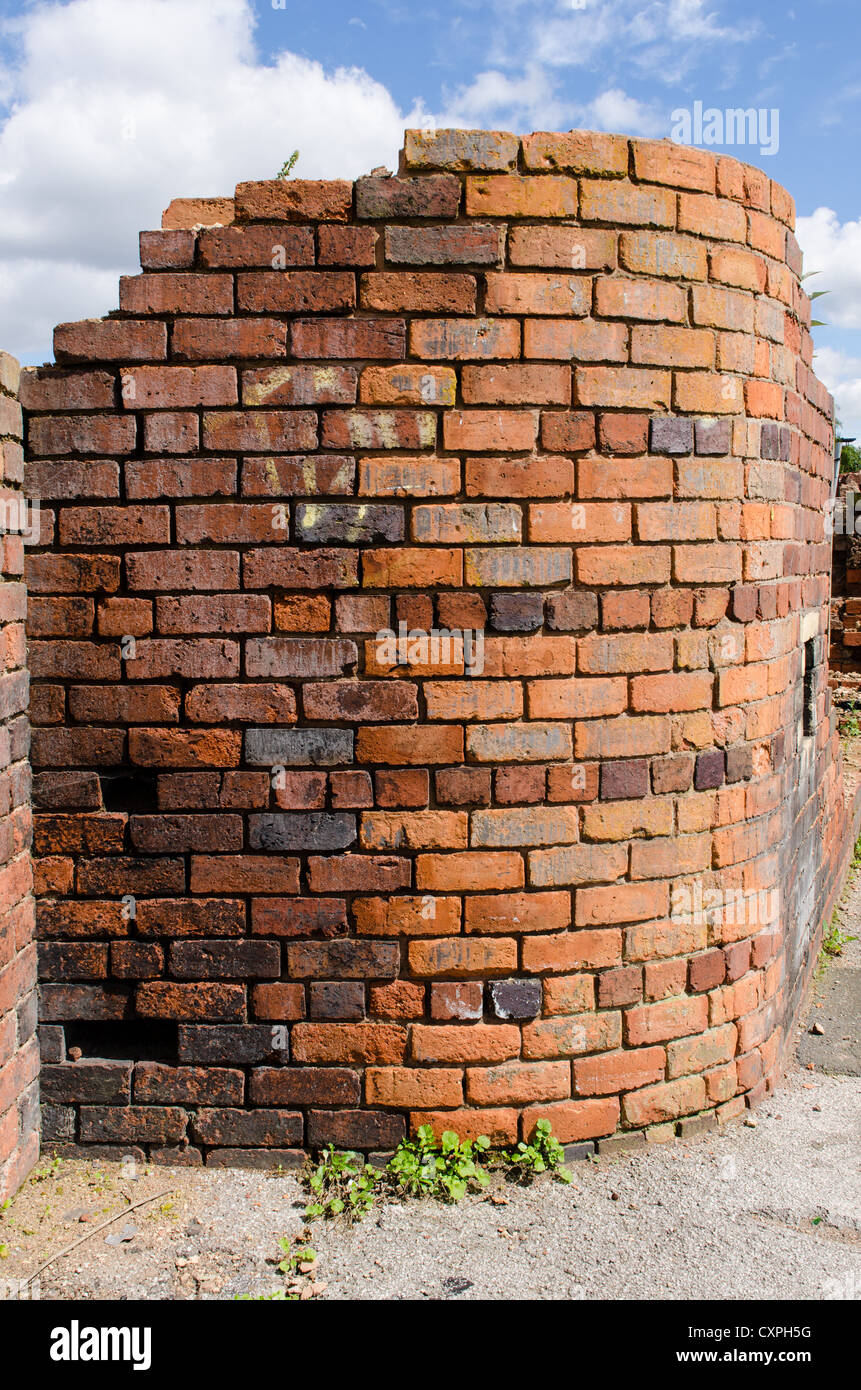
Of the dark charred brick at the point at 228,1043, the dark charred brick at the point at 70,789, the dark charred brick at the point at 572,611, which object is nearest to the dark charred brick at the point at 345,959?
the dark charred brick at the point at 228,1043

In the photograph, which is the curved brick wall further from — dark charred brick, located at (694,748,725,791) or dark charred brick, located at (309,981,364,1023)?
dark charred brick, located at (694,748,725,791)

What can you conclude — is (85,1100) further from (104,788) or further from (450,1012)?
(450,1012)

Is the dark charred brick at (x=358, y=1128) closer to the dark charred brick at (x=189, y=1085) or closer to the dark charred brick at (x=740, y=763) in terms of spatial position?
the dark charred brick at (x=189, y=1085)

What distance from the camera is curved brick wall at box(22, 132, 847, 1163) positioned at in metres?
2.65

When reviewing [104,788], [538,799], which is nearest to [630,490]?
[538,799]

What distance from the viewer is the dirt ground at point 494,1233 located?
233 cm

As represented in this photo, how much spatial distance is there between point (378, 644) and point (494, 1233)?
1699 mm

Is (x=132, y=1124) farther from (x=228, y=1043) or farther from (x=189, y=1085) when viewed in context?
(x=228, y=1043)

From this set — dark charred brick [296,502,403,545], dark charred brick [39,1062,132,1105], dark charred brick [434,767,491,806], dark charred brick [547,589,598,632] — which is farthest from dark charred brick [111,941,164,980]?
dark charred brick [547,589,598,632]

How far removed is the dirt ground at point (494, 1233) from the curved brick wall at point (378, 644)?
6.7 inches

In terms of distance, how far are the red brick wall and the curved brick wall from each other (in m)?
0.06

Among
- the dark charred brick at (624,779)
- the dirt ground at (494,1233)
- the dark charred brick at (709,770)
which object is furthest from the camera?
the dark charred brick at (709,770)

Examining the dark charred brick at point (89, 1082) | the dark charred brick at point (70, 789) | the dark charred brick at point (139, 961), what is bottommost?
the dark charred brick at point (89, 1082)

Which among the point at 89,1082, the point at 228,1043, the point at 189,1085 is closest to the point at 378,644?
the point at 228,1043
